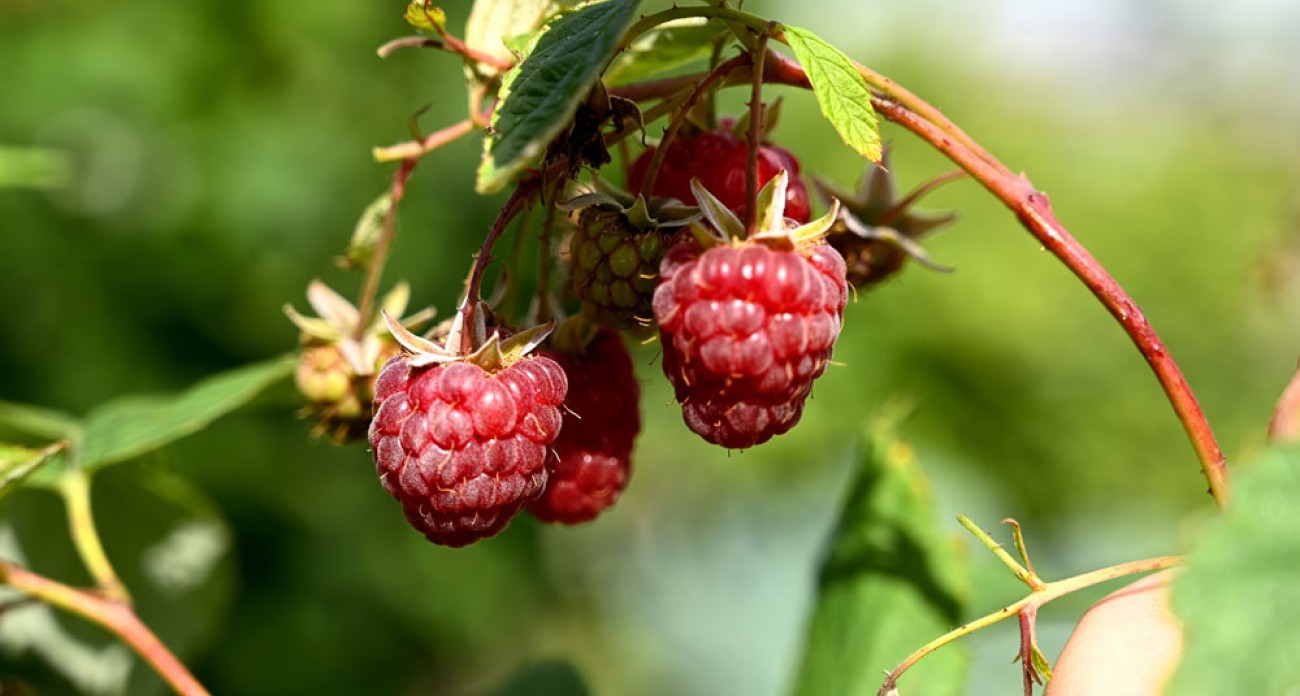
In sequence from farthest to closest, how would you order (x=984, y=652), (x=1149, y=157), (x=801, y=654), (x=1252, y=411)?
(x=1149, y=157)
(x=1252, y=411)
(x=984, y=652)
(x=801, y=654)

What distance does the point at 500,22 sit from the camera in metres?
1.10

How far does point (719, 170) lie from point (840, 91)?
0.18 metres

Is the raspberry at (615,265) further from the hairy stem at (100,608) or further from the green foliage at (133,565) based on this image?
the green foliage at (133,565)

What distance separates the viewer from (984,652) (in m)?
2.02

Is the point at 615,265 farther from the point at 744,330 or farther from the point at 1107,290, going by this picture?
the point at 1107,290

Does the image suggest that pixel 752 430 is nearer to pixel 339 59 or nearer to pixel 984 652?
pixel 984 652

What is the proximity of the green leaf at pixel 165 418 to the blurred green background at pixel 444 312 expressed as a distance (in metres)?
0.09

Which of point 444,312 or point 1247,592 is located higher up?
point 1247,592

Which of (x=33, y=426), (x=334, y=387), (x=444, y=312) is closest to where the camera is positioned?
(x=334, y=387)

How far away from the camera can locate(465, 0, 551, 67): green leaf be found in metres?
1.09

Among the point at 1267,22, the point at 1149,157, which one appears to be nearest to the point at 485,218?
the point at 1267,22

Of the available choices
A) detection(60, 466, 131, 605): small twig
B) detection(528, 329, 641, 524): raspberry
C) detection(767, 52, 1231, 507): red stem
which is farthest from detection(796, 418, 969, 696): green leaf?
detection(60, 466, 131, 605): small twig

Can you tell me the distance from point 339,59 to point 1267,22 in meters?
5.48

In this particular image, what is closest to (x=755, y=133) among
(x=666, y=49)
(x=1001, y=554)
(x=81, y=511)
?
(x=666, y=49)
